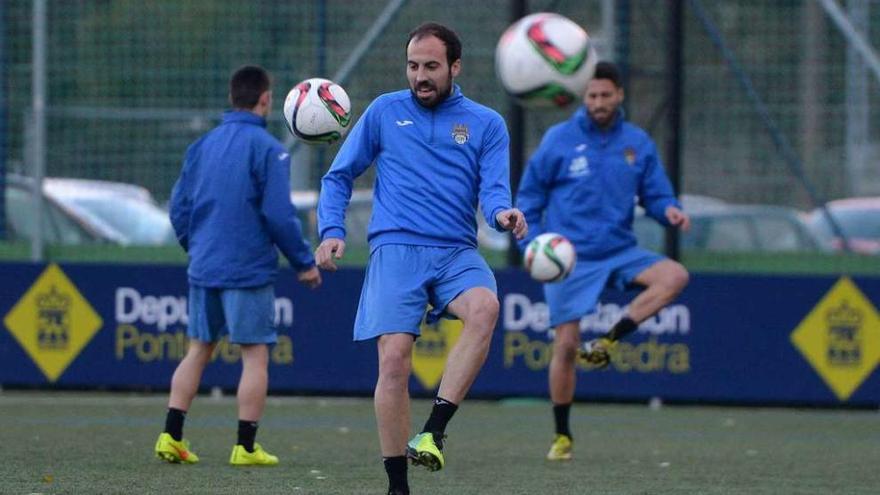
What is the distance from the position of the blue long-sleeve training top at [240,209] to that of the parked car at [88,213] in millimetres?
5423

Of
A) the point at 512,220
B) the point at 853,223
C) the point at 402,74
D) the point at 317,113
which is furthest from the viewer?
the point at 402,74

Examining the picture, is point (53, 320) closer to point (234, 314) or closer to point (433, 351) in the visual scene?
point (433, 351)

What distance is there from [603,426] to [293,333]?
112 inches

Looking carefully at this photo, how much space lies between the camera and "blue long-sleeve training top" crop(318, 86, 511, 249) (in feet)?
24.4

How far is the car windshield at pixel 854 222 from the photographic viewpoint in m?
14.8

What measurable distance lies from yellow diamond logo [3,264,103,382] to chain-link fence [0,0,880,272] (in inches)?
50.7

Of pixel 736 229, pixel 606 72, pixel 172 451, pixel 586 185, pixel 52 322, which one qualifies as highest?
pixel 606 72

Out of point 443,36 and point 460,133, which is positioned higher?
point 443,36

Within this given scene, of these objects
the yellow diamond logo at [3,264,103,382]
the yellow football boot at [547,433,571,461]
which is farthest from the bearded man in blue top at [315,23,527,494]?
the yellow diamond logo at [3,264,103,382]

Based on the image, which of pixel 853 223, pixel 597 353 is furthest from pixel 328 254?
pixel 853 223

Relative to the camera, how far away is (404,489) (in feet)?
23.6

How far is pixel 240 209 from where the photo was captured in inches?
376

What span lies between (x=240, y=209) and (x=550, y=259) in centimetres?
173

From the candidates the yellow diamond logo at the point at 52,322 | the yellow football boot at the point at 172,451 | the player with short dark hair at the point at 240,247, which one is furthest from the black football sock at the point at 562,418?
the yellow diamond logo at the point at 52,322
